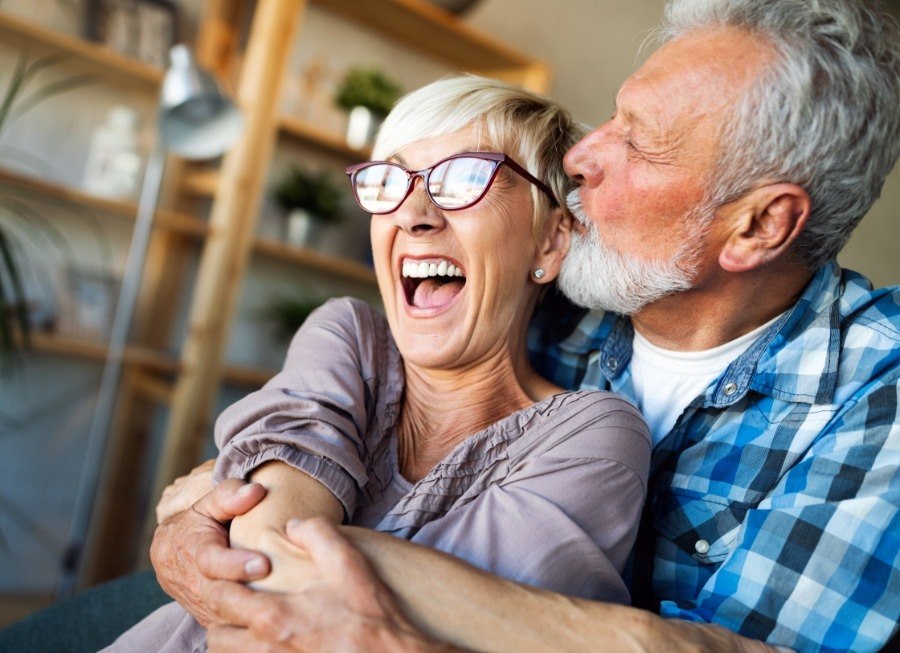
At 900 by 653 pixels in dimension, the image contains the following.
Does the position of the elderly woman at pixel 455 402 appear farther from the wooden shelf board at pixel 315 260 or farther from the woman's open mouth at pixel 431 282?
the wooden shelf board at pixel 315 260

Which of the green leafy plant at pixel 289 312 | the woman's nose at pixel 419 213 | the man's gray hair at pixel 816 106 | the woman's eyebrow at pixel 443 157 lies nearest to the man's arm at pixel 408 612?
the woman's nose at pixel 419 213

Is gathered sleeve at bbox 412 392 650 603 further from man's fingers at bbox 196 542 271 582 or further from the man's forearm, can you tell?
man's fingers at bbox 196 542 271 582

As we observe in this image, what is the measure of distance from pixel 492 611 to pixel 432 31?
3.47 metres

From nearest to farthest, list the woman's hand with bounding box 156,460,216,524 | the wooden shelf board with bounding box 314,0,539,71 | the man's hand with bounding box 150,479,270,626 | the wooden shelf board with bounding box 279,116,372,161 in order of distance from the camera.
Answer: the man's hand with bounding box 150,479,270,626
the woman's hand with bounding box 156,460,216,524
the wooden shelf board with bounding box 279,116,372,161
the wooden shelf board with bounding box 314,0,539,71

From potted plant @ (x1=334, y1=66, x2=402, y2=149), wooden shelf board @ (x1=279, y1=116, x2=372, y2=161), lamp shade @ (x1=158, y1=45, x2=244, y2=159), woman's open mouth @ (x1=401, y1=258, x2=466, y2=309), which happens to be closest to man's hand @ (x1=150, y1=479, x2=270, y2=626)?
woman's open mouth @ (x1=401, y1=258, x2=466, y2=309)

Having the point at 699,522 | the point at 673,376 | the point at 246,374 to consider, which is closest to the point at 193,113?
the point at 246,374

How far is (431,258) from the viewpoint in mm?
1411

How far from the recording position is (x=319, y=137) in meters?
3.71

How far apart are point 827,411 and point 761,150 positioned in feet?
1.48

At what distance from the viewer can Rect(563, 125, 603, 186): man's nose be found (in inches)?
57.7

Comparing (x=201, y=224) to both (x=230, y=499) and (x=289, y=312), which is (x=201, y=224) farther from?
(x=230, y=499)

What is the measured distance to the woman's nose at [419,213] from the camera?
4.57ft

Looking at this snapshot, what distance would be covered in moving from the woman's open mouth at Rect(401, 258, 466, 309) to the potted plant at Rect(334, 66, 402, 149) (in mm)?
2485

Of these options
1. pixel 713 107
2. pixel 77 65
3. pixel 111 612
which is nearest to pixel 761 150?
pixel 713 107
